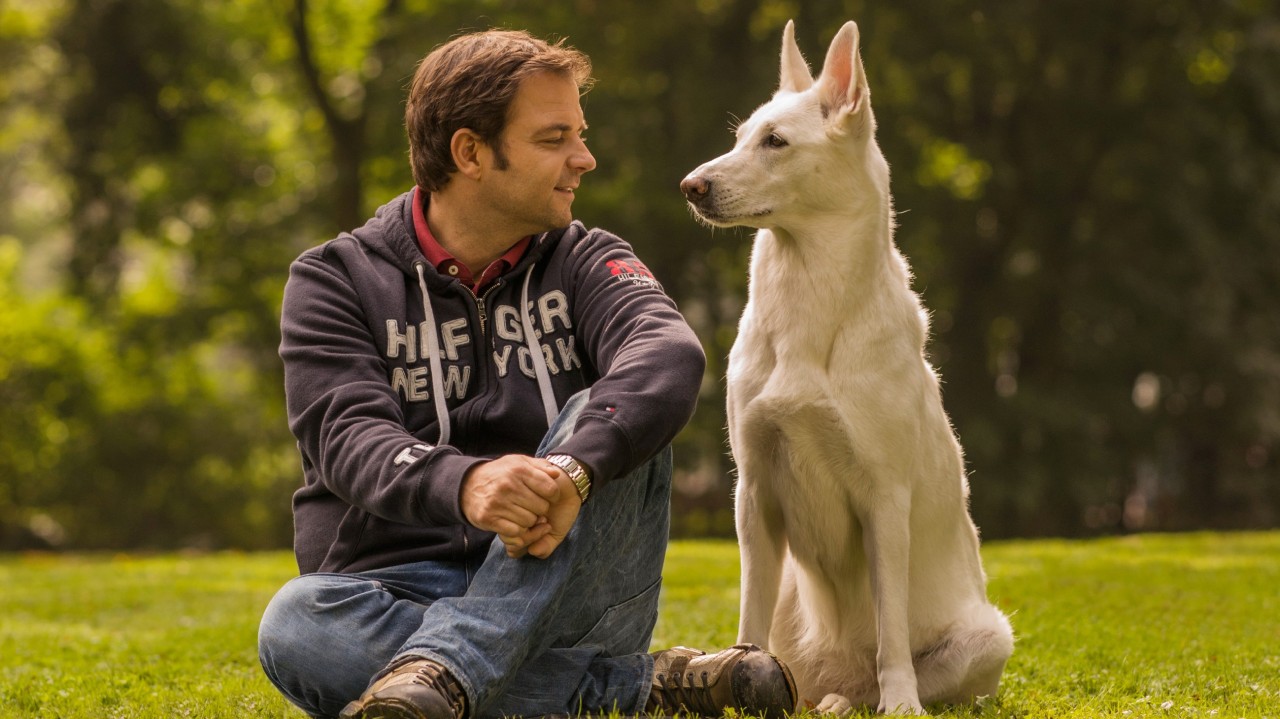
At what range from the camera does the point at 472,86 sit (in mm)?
3531

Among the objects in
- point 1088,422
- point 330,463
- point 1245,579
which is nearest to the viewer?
point 330,463

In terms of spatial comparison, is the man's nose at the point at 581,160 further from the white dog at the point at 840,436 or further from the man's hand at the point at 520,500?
the man's hand at the point at 520,500

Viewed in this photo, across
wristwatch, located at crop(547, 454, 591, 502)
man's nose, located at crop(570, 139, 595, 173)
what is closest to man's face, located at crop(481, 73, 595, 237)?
man's nose, located at crop(570, 139, 595, 173)

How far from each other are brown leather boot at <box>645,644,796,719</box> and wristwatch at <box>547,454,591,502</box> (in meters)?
0.67

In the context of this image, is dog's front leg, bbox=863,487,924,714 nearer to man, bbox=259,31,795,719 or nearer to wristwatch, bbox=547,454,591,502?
man, bbox=259,31,795,719

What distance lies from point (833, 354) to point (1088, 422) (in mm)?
13184

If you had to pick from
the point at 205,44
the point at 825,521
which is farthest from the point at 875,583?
the point at 205,44

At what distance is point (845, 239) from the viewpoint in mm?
3918

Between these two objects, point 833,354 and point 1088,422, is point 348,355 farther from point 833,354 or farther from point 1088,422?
point 1088,422

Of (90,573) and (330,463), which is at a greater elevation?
(330,463)

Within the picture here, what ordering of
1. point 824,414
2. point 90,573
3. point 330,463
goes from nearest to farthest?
point 330,463 < point 824,414 < point 90,573

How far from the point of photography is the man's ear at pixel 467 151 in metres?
3.58

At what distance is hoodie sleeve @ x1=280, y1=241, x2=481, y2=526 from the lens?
302 centimetres

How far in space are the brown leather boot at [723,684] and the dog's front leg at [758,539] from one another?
1.34ft
